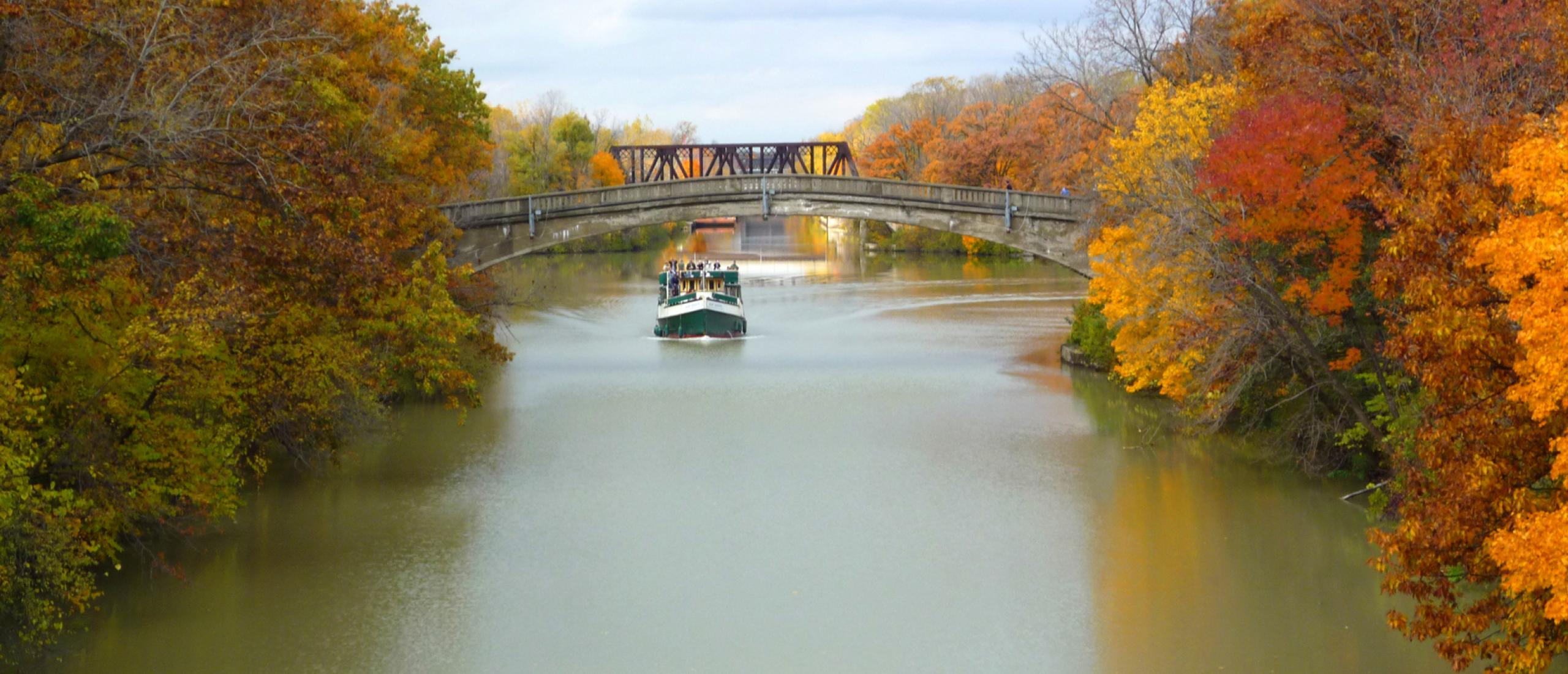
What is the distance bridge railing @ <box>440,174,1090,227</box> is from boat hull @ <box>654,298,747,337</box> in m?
5.44

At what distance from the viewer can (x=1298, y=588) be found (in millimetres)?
18938

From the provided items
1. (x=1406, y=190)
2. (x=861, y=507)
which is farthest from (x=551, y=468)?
(x=1406, y=190)

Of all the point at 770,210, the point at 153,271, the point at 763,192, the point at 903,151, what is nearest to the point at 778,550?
the point at 153,271

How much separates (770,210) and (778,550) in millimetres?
22777

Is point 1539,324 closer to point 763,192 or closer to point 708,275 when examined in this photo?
point 763,192

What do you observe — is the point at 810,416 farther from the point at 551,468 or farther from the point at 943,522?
the point at 943,522

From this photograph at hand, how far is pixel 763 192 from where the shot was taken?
140ft

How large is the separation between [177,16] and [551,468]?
11.2 metres

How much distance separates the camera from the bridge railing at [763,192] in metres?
41.1

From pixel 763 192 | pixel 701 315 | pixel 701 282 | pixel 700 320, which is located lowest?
pixel 700 320

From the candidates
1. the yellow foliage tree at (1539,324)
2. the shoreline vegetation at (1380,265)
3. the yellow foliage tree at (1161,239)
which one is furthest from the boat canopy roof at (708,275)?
the yellow foliage tree at (1539,324)

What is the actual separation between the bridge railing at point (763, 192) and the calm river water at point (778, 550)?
7.11 metres

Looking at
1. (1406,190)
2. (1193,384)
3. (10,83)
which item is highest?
(10,83)

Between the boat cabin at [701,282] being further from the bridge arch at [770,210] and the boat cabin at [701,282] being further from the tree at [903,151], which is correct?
the tree at [903,151]
